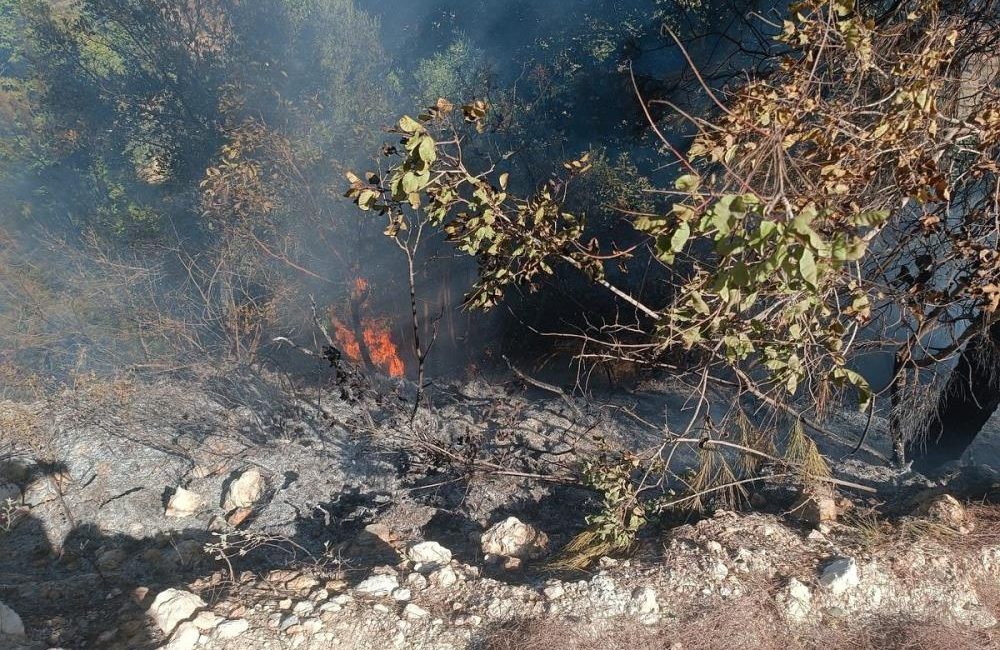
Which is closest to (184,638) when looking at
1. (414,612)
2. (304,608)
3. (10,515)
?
(304,608)

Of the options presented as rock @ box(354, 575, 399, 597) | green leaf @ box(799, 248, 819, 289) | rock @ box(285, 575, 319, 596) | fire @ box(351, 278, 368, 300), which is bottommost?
rock @ box(354, 575, 399, 597)

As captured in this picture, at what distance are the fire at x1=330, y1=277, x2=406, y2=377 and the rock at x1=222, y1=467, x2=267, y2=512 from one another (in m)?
2.64

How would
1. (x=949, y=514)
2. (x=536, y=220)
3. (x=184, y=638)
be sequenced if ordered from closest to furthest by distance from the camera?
(x=184, y=638), (x=536, y=220), (x=949, y=514)

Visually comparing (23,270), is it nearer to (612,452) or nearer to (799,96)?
(612,452)

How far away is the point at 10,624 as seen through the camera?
2867mm

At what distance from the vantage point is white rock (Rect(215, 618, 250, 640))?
2643 millimetres

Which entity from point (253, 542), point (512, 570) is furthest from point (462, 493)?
point (253, 542)

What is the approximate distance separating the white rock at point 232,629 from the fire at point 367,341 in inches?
174

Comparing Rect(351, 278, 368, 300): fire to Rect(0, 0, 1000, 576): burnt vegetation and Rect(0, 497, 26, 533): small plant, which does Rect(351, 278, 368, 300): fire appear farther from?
Rect(0, 497, 26, 533): small plant

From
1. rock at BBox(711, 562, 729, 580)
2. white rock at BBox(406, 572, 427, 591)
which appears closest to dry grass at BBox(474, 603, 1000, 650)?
rock at BBox(711, 562, 729, 580)

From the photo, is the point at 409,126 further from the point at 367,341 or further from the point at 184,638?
the point at 367,341

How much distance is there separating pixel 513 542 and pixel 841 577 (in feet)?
5.49

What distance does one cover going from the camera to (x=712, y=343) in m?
3.32

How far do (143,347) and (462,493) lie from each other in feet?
12.7
